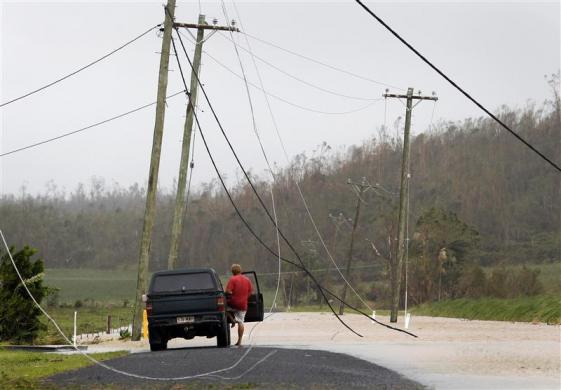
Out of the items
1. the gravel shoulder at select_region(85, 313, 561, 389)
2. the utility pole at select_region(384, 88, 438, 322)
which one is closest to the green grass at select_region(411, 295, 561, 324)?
the utility pole at select_region(384, 88, 438, 322)

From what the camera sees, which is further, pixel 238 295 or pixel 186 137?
pixel 186 137

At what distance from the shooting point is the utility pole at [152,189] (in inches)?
1393

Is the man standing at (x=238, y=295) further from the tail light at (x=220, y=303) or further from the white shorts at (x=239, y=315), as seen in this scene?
the tail light at (x=220, y=303)

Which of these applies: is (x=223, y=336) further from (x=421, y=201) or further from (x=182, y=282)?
(x=421, y=201)

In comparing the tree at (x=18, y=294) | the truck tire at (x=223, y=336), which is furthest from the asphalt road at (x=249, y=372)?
the tree at (x=18, y=294)

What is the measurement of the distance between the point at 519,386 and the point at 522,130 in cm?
18045

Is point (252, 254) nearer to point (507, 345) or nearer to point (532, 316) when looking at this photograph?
point (532, 316)

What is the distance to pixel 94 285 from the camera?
557 feet

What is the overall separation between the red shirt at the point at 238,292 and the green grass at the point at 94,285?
10466 cm

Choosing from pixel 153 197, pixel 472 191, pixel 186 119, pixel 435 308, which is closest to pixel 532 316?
pixel 186 119

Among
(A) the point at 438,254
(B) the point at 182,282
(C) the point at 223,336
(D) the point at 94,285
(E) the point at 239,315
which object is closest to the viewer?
(C) the point at 223,336

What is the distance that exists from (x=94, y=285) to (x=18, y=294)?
138m

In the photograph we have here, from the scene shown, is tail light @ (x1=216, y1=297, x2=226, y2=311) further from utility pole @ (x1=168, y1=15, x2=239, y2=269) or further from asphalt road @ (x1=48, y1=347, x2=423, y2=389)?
utility pole @ (x1=168, y1=15, x2=239, y2=269)

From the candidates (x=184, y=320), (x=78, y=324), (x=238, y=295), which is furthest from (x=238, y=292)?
(x=78, y=324)
